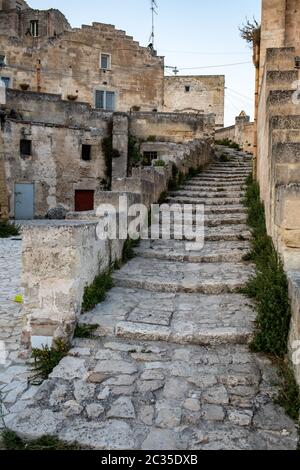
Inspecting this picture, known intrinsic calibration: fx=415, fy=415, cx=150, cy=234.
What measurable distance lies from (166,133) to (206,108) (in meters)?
16.2

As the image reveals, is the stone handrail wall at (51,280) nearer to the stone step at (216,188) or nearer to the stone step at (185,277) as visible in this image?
the stone step at (185,277)

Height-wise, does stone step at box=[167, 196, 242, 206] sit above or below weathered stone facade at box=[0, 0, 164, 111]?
below

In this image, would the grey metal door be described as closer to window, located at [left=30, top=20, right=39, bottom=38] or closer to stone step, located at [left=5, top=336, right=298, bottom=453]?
stone step, located at [left=5, top=336, right=298, bottom=453]

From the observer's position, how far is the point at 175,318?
14.0 ft

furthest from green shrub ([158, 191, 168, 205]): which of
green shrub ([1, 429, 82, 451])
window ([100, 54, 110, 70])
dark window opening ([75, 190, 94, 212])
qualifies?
window ([100, 54, 110, 70])

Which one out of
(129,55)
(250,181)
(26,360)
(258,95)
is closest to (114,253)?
(26,360)

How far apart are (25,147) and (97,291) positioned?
1538 centimetres

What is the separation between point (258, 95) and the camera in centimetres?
1065

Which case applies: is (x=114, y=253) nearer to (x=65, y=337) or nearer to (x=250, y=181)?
(x=65, y=337)

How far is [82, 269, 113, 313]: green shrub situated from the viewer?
4.39m

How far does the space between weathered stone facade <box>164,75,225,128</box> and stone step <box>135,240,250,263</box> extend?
28234 millimetres

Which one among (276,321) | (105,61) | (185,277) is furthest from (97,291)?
(105,61)

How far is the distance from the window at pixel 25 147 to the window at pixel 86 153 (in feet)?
7.96
